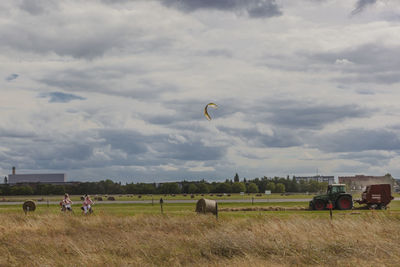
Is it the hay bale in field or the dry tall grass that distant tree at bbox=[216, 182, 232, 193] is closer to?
the hay bale in field

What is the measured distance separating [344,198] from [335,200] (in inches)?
27.4

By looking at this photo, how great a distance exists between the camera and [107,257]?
14.3m

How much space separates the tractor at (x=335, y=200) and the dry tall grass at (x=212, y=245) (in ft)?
45.4

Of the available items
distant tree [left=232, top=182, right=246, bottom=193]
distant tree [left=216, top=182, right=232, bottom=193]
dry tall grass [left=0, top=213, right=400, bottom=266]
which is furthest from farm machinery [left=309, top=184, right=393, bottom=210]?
distant tree [left=232, top=182, right=246, bottom=193]

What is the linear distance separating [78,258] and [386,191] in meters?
28.8

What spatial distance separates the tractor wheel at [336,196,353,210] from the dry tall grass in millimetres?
13713

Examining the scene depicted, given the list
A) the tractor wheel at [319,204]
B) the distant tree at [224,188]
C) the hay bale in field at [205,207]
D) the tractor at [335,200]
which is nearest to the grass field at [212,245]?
the hay bale in field at [205,207]

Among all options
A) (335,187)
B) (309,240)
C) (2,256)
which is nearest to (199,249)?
(309,240)

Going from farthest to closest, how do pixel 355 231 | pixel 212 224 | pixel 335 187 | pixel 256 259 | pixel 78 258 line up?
1. pixel 335 187
2. pixel 212 224
3. pixel 355 231
4. pixel 78 258
5. pixel 256 259

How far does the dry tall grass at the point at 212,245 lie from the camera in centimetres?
1366

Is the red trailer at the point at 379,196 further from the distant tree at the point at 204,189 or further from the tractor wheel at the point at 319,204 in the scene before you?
the distant tree at the point at 204,189

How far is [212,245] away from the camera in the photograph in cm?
1553

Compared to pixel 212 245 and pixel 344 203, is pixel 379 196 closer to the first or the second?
pixel 344 203

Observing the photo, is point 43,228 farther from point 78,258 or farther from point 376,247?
point 376,247
